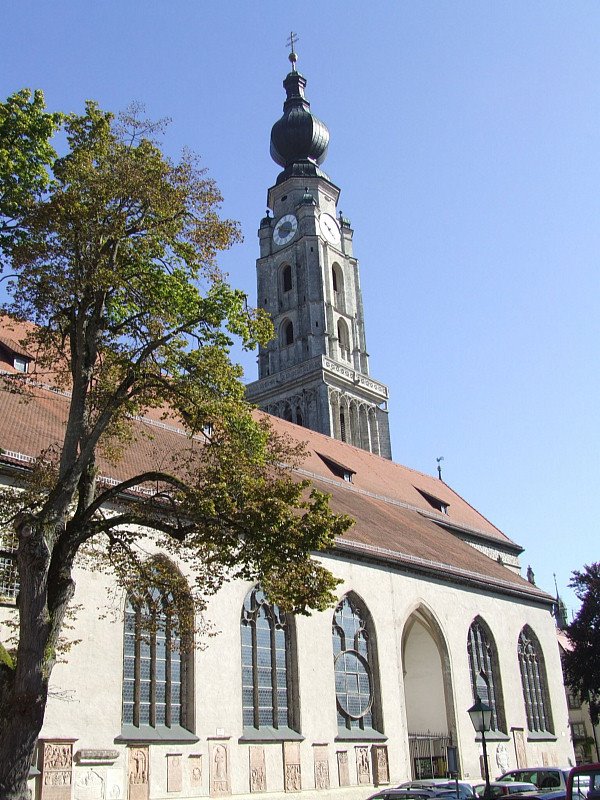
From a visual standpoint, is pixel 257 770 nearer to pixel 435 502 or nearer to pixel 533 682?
pixel 533 682

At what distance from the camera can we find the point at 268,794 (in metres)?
18.3

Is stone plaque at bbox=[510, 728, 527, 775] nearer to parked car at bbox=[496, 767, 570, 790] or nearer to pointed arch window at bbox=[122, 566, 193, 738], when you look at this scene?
parked car at bbox=[496, 767, 570, 790]

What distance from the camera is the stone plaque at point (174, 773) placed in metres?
16.4

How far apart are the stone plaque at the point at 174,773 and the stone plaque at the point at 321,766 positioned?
13.3 ft

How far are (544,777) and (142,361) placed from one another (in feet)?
43.3

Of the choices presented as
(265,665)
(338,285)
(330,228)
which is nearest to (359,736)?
(265,665)

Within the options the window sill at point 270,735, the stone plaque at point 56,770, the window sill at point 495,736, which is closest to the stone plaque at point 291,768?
the window sill at point 270,735

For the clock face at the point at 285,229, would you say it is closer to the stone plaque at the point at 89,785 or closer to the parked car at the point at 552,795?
the parked car at the point at 552,795

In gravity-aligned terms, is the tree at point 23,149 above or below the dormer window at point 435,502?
below

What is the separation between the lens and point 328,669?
20891 millimetres

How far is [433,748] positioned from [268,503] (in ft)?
52.9

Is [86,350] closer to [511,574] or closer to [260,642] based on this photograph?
[260,642]

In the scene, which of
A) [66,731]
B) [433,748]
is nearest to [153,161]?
[66,731]

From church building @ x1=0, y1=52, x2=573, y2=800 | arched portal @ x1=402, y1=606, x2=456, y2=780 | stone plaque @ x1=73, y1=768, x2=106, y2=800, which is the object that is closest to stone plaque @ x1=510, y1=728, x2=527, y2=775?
church building @ x1=0, y1=52, x2=573, y2=800
